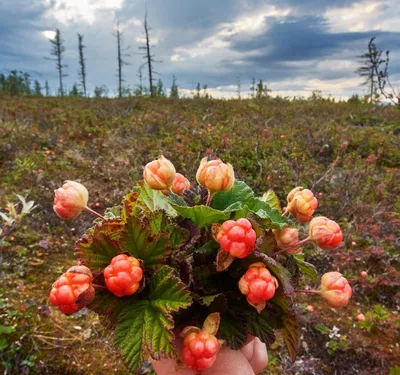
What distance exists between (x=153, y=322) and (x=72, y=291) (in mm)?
179

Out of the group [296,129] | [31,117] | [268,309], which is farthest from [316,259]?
[31,117]

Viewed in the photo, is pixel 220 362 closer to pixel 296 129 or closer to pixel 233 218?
pixel 233 218

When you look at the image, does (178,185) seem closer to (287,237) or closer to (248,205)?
(248,205)

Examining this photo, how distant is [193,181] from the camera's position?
195 inches

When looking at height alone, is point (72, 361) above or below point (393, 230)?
below

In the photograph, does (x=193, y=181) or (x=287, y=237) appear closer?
(x=287, y=237)

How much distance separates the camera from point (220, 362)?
2.88ft

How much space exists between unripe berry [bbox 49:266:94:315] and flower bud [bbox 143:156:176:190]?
0.87ft

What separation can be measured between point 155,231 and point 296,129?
7.26m

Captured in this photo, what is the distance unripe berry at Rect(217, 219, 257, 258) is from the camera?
709mm

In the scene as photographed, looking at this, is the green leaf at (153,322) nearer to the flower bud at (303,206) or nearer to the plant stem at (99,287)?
the plant stem at (99,287)

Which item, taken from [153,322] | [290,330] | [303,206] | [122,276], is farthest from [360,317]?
[122,276]

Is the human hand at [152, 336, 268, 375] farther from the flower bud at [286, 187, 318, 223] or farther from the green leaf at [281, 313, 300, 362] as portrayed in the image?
the flower bud at [286, 187, 318, 223]

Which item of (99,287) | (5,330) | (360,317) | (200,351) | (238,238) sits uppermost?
(238,238)
